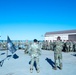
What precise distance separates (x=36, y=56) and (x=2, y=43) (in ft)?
76.9

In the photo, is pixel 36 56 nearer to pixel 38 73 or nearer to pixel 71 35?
pixel 38 73

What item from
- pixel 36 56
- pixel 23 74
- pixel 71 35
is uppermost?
pixel 71 35

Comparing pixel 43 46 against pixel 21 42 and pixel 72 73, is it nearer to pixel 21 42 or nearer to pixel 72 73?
pixel 21 42

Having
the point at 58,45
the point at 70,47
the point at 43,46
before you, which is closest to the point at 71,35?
the point at 43,46

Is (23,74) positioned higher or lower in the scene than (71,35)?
lower

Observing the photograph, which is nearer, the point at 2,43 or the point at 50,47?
the point at 50,47

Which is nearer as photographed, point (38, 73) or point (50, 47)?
point (38, 73)

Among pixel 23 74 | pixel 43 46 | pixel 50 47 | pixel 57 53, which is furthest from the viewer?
pixel 43 46

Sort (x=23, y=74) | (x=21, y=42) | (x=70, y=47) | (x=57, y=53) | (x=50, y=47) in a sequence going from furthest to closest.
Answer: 1. (x=21, y=42)
2. (x=50, y=47)
3. (x=70, y=47)
4. (x=57, y=53)
5. (x=23, y=74)

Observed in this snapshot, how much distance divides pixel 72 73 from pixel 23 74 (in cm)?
264

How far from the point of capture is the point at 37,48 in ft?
30.1

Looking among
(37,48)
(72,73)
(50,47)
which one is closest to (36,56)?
(37,48)

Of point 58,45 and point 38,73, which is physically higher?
point 58,45

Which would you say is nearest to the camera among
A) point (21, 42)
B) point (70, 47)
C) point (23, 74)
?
point (23, 74)
